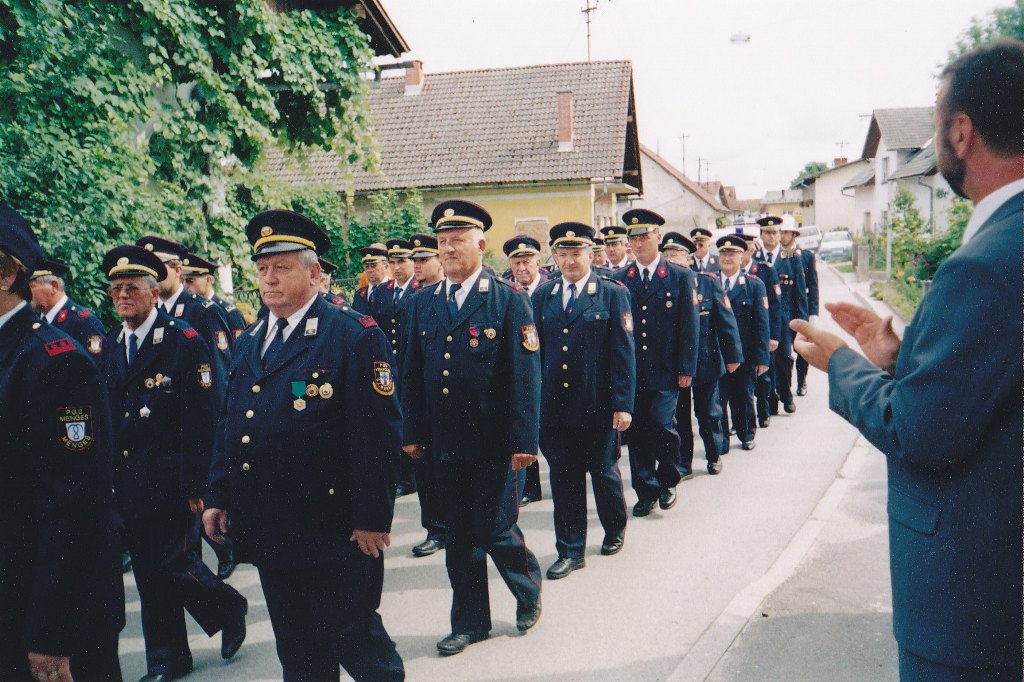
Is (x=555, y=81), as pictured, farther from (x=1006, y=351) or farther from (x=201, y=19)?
(x=1006, y=351)

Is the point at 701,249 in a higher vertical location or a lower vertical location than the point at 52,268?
higher

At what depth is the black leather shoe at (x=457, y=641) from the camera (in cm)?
431

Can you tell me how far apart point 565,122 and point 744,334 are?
19.7m

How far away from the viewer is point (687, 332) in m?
6.82

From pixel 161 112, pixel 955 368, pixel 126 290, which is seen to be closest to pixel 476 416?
pixel 126 290

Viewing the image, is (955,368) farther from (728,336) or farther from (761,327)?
(761,327)

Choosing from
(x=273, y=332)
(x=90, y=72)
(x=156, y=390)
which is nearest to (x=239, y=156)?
(x=90, y=72)

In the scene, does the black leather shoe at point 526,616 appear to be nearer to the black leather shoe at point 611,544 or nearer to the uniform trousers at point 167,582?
the black leather shoe at point 611,544

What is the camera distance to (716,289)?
836 cm

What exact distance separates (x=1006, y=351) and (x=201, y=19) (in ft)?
32.4

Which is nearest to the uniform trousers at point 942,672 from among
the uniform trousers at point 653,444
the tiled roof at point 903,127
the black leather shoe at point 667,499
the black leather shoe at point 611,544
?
the black leather shoe at point 611,544

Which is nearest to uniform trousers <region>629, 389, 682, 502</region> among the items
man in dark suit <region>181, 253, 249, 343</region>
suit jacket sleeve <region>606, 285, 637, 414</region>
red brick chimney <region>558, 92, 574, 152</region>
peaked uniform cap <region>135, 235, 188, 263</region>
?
suit jacket sleeve <region>606, 285, 637, 414</region>

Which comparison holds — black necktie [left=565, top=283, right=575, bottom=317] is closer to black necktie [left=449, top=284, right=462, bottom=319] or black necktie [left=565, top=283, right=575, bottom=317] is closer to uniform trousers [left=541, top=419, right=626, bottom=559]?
uniform trousers [left=541, top=419, right=626, bottom=559]

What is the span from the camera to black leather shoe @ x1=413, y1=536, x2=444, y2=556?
6008 mm
